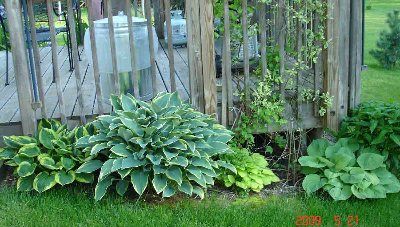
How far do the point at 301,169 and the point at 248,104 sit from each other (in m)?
0.69

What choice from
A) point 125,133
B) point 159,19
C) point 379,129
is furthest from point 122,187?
point 159,19

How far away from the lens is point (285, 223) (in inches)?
133

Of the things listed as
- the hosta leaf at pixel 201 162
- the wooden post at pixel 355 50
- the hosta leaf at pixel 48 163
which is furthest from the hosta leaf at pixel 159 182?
the wooden post at pixel 355 50

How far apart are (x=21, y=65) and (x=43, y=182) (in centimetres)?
93

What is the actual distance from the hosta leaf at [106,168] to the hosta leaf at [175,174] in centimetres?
39

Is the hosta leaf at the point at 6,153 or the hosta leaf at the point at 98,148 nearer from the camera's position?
the hosta leaf at the point at 98,148

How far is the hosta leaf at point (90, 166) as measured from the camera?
3641 mm

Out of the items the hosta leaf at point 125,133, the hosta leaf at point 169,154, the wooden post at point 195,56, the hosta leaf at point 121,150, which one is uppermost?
the wooden post at point 195,56

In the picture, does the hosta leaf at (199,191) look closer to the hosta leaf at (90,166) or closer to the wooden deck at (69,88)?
the hosta leaf at (90,166)

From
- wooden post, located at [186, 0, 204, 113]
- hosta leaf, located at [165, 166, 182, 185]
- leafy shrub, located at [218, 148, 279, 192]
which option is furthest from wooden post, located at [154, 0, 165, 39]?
hosta leaf, located at [165, 166, 182, 185]

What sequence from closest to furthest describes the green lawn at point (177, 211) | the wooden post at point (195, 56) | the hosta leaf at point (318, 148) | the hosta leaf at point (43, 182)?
1. the green lawn at point (177, 211)
2. the hosta leaf at point (43, 182)
3. the wooden post at point (195, 56)
4. the hosta leaf at point (318, 148)

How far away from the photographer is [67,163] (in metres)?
3.71

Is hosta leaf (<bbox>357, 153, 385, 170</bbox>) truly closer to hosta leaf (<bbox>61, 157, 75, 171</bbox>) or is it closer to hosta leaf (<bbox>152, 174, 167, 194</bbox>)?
hosta leaf (<bbox>152, 174, 167, 194</bbox>)

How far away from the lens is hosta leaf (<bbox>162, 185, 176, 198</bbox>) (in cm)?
352
